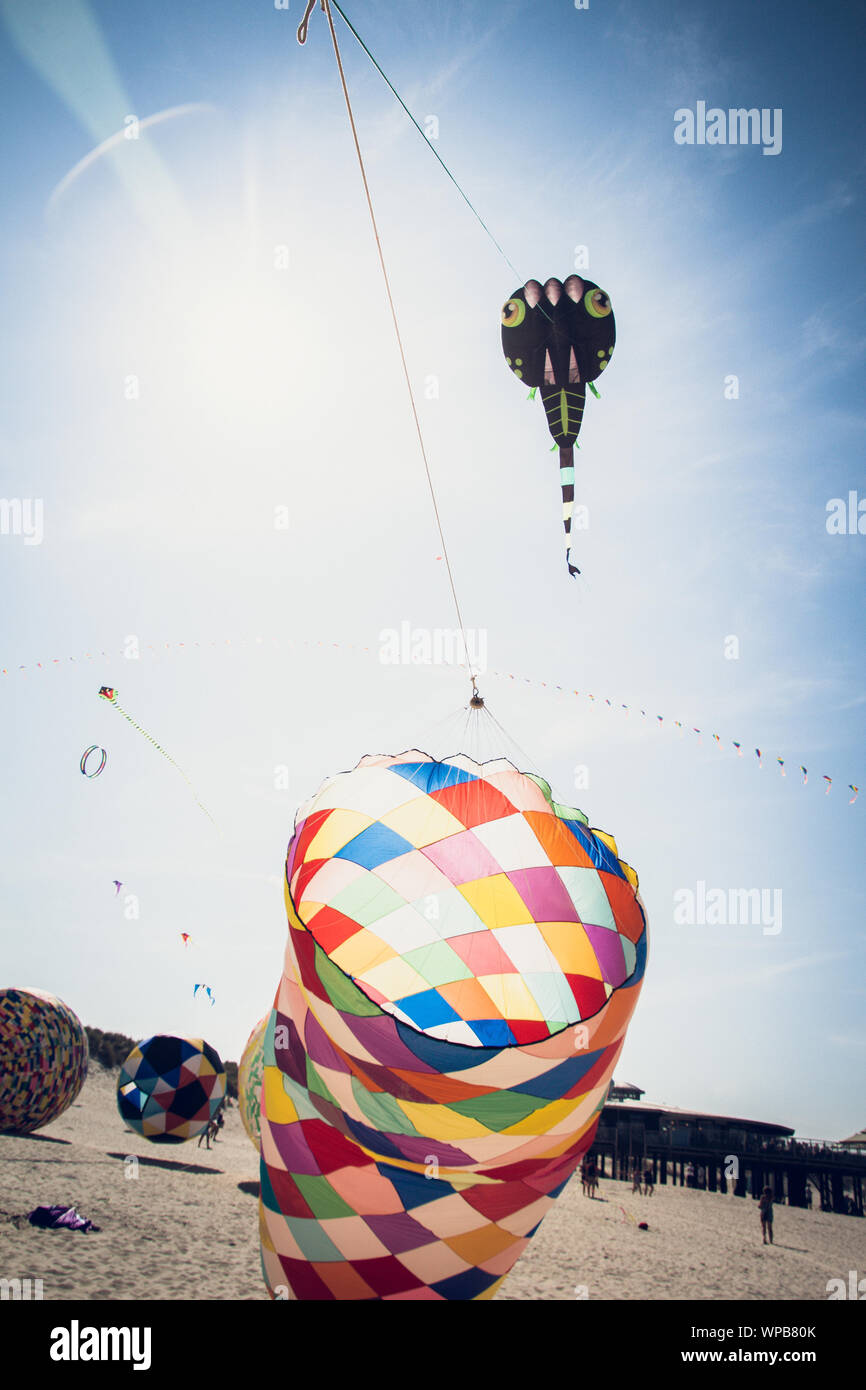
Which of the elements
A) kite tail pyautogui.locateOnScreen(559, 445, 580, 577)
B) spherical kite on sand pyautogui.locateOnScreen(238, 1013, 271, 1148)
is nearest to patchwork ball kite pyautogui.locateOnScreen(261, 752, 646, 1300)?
kite tail pyautogui.locateOnScreen(559, 445, 580, 577)

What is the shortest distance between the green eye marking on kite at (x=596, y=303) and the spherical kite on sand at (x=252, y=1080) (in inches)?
491

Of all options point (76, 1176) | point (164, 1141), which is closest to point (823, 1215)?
point (164, 1141)

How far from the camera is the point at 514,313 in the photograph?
718 centimetres

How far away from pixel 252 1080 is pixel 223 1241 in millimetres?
4111

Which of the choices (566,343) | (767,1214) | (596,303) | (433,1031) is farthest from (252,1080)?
(596,303)

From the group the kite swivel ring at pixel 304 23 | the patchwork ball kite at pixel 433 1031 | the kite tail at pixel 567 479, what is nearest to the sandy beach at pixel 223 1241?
the patchwork ball kite at pixel 433 1031

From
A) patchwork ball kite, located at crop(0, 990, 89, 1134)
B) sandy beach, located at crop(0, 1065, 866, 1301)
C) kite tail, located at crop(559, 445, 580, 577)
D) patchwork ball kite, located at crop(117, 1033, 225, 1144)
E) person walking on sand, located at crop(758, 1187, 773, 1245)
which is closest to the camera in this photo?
kite tail, located at crop(559, 445, 580, 577)

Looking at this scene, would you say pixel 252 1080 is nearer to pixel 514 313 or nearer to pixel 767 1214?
pixel 767 1214

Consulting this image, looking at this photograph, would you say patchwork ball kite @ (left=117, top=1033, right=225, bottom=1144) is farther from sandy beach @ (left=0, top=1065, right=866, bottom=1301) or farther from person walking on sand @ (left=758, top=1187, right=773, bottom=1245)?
person walking on sand @ (left=758, top=1187, right=773, bottom=1245)

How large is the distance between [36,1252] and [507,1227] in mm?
6665

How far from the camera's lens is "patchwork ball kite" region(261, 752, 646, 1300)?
14.8 ft
